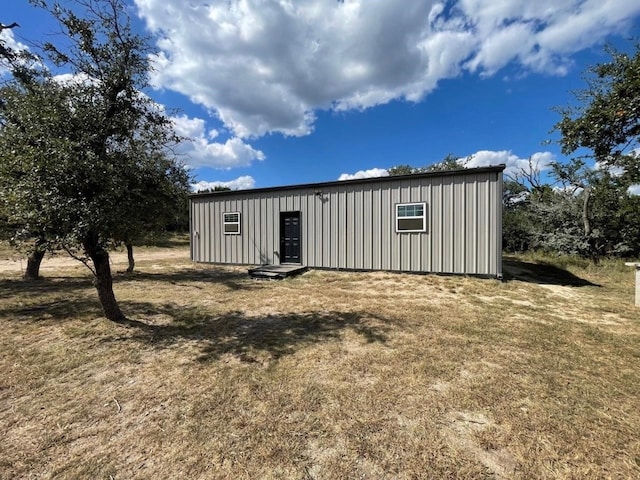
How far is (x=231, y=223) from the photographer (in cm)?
1161

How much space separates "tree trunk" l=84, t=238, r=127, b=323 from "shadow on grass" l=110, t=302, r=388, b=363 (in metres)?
0.32

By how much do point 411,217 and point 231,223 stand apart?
6.90 metres

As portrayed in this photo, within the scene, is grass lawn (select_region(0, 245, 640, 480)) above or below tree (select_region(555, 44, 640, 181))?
below

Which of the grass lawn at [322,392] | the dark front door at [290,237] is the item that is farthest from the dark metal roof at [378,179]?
the grass lawn at [322,392]

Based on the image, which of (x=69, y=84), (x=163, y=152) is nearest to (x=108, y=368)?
(x=163, y=152)

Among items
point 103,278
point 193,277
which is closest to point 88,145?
point 103,278

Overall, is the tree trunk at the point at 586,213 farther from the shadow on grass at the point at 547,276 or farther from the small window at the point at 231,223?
the small window at the point at 231,223

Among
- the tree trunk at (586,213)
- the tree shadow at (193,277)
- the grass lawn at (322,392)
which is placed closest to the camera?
the grass lawn at (322,392)

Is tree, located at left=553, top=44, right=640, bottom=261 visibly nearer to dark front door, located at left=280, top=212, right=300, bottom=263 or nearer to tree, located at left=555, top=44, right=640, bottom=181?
tree, located at left=555, top=44, right=640, bottom=181

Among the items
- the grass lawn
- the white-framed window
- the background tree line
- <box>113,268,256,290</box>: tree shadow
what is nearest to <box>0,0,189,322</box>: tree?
the grass lawn

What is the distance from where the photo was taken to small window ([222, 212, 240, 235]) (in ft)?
37.7

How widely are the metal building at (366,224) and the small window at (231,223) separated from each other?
0.04 m

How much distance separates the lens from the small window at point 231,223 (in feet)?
37.7

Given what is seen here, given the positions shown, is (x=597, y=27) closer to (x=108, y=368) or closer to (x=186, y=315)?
(x=186, y=315)
